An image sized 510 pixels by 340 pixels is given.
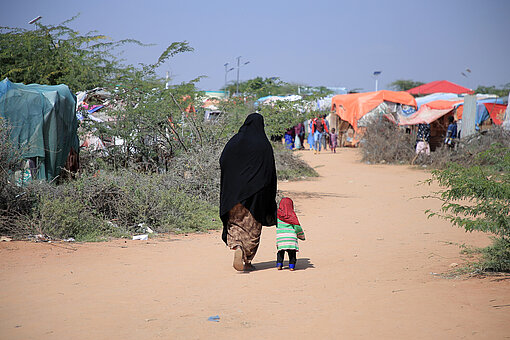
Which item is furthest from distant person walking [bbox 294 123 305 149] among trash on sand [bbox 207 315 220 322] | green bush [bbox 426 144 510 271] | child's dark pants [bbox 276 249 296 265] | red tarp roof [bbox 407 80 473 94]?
trash on sand [bbox 207 315 220 322]

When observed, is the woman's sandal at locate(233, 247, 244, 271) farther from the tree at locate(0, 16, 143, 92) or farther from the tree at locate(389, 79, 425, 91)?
the tree at locate(389, 79, 425, 91)

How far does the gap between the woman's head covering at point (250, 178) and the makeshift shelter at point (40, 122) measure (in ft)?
11.6

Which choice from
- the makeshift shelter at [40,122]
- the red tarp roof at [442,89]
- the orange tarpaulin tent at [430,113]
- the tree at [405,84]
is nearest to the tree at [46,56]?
the makeshift shelter at [40,122]

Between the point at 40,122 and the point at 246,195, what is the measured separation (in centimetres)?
454

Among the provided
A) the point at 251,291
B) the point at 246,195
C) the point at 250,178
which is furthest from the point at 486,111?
the point at 251,291

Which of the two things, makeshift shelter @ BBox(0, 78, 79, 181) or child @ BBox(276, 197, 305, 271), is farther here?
makeshift shelter @ BBox(0, 78, 79, 181)

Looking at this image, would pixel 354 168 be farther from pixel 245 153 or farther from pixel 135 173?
pixel 245 153

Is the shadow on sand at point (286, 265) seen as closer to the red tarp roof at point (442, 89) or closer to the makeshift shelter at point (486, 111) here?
the makeshift shelter at point (486, 111)

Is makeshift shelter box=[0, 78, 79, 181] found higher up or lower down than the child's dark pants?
higher up

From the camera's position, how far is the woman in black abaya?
6125 mm

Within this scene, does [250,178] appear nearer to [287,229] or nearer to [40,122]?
[287,229]

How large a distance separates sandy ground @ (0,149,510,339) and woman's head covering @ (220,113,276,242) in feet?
2.33

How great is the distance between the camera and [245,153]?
6.28 meters

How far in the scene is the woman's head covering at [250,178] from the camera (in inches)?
242
